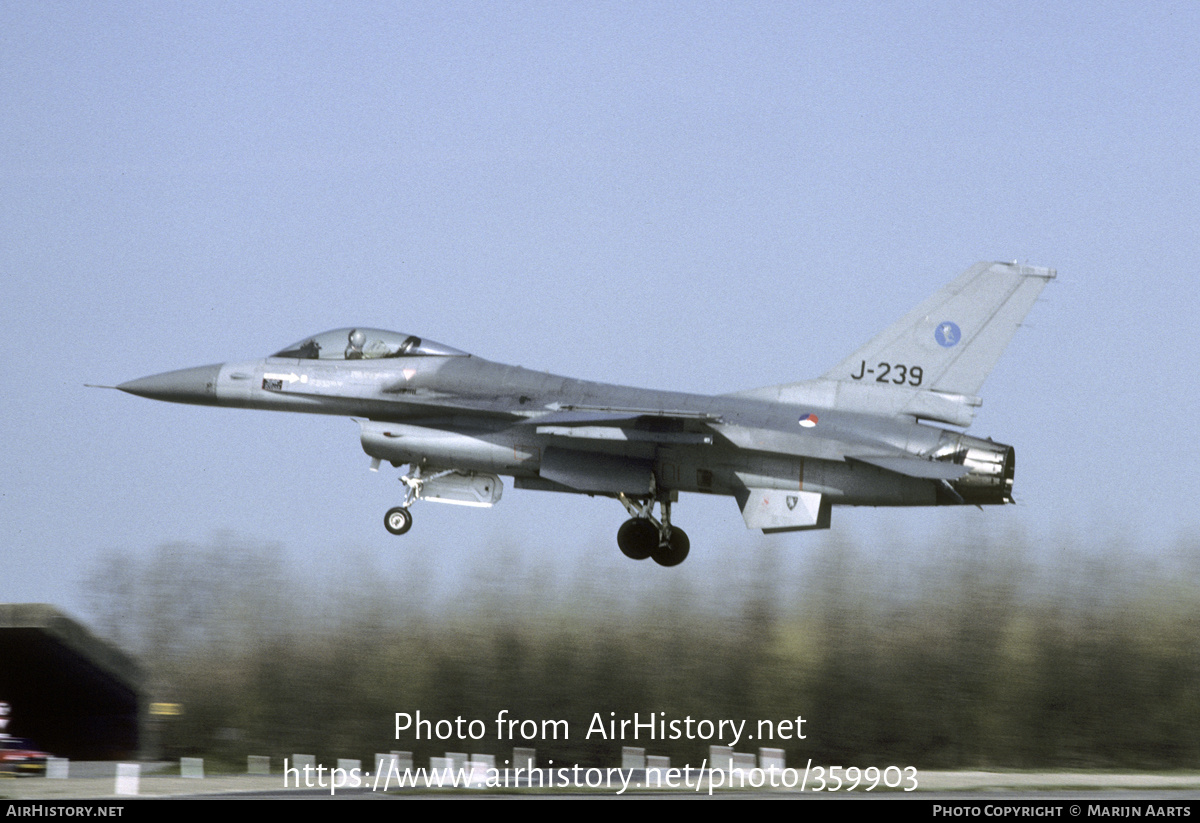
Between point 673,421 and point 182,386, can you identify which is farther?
point 182,386

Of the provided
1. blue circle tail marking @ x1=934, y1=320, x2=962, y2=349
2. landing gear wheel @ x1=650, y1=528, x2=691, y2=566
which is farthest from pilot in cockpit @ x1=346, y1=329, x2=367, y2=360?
blue circle tail marking @ x1=934, y1=320, x2=962, y2=349

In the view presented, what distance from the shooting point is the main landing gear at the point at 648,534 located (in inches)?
855

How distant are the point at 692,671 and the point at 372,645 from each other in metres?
7.40

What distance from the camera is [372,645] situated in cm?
3531

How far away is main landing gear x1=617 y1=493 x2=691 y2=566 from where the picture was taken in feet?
71.3

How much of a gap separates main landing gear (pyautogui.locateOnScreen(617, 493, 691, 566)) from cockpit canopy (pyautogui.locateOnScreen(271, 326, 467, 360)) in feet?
11.1

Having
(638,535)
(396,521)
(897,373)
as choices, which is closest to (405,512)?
(396,521)

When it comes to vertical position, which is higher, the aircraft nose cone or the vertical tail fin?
the vertical tail fin

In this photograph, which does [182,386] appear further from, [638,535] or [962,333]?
[962,333]

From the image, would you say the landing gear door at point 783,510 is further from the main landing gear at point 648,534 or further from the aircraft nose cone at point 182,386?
the aircraft nose cone at point 182,386

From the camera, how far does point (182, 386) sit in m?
22.6

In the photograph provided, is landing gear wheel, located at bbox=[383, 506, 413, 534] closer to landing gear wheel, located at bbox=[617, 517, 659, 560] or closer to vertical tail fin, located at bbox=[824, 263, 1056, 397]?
landing gear wheel, located at bbox=[617, 517, 659, 560]

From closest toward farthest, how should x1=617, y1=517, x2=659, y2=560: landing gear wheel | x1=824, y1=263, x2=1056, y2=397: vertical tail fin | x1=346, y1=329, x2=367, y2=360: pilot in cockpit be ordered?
x1=824, y1=263, x2=1056, y2=397: vertical tail fin
x1=617, y1=517, x2=659, y2=560: landing gear wheel
x1=346, y1=329, x2=367, y2=360: pilot in cockpit

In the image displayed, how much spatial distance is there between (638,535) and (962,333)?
5294 mm
